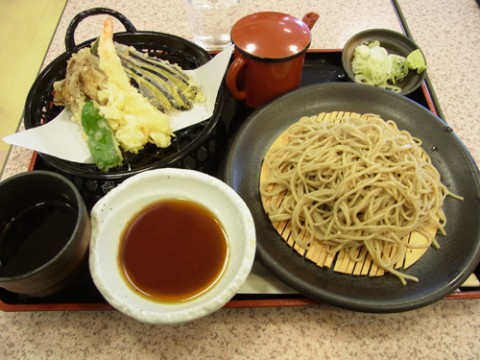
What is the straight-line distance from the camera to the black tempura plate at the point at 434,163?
1.11 m

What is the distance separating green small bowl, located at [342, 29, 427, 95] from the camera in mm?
1806

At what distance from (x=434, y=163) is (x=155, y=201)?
1184mm

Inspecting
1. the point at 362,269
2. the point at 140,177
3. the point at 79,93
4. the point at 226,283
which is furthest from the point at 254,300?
the point at 79,93

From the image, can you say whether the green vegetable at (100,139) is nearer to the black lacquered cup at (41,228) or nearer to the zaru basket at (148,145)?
the zaru basket at (148,145)

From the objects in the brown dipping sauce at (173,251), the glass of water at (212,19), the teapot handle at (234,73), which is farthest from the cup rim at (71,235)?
the glass of water at (212,19)

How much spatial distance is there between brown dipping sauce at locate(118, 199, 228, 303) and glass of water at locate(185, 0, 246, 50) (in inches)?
50.3

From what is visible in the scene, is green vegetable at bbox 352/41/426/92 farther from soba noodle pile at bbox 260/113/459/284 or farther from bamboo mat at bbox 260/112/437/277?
bamboo mat at bbox 260/112/437/277

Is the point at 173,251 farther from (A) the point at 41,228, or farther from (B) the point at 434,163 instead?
(B) the point at 434,163

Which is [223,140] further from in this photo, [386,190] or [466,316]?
[466,316]

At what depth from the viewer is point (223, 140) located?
1629mm

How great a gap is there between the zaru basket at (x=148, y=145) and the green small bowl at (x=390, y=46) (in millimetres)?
756

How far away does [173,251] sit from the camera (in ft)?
3.61

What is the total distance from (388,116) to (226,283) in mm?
1152

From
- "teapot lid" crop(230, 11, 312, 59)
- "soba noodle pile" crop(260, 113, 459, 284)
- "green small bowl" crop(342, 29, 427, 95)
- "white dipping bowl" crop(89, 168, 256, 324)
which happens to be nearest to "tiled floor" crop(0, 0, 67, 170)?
"white dipping bowl" crop(89, 168, 256, 324)
